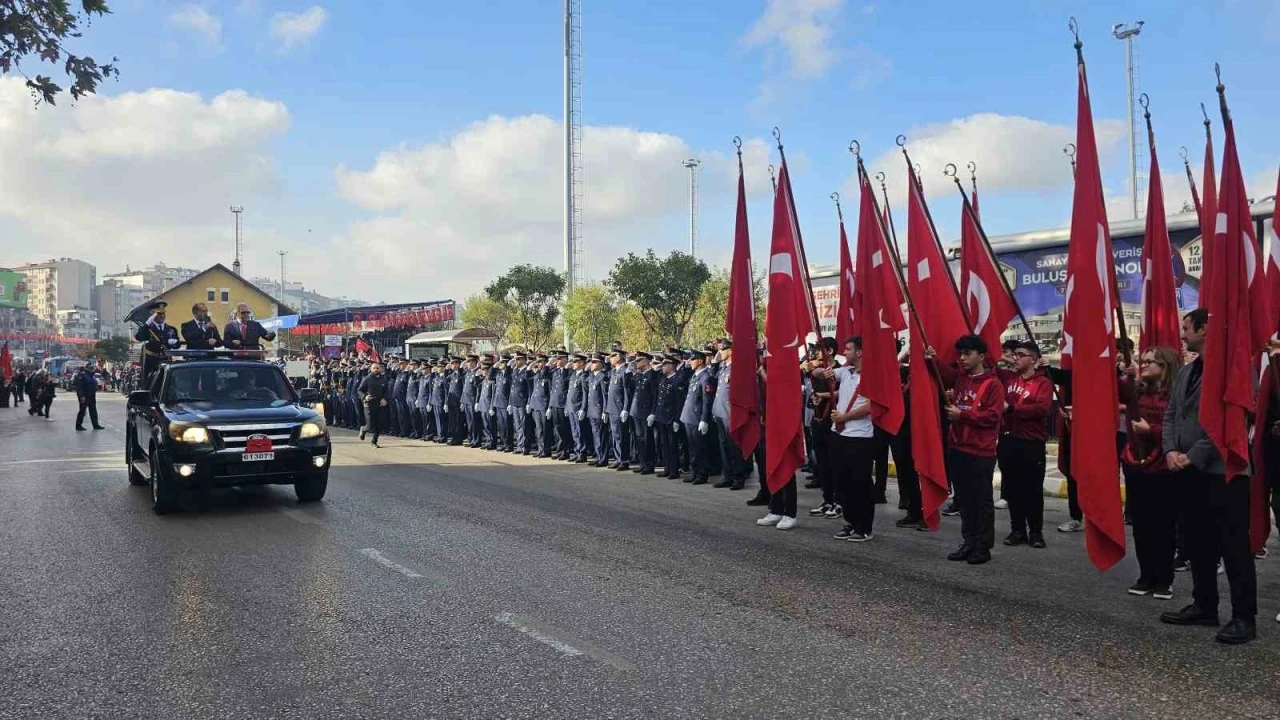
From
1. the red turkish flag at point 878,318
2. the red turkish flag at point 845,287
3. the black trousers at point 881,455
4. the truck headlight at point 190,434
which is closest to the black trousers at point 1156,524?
the red turkish flag at point 878,318

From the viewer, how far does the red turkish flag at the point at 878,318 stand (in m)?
8.05

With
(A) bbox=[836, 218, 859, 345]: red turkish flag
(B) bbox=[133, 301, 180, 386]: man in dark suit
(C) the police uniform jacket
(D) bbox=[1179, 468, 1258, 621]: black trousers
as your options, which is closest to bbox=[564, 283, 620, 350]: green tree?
(C) the police uniform jacket

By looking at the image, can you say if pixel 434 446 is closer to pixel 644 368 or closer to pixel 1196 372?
pixel 644 368

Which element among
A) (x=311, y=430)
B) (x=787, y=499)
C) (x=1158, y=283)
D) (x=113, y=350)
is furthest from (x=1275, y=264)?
(x=113, y=350)

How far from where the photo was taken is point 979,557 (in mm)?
7137

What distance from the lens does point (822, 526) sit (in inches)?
352

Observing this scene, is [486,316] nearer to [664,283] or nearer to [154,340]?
[664,283]

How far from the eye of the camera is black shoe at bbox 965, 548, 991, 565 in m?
7.12

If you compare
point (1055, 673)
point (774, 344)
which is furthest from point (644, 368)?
point (1055, 673)

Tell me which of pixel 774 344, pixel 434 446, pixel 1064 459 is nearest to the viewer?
pixel 1064 459

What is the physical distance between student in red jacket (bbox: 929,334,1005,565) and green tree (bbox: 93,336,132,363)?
116 meters

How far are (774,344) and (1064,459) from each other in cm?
275

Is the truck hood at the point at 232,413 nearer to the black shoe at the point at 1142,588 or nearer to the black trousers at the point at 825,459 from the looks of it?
the black trousers at the point at 825,459

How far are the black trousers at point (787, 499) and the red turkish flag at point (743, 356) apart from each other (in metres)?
0.50
